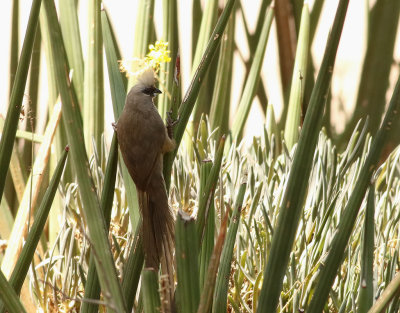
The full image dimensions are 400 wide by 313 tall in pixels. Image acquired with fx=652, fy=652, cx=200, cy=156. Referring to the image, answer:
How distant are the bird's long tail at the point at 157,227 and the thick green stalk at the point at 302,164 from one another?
9.1 inches

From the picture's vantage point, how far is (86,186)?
0.41 meters

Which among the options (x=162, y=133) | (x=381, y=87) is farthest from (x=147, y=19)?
(x=381, y=87)

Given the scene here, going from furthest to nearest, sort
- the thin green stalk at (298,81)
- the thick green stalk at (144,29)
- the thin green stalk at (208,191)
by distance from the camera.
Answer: the thin green stalk at (298,81) < the thick green stalk at (144,29) < the thin green stalk at (208,191)

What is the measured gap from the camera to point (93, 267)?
19.6 inches

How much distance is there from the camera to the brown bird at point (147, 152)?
806 millimetres

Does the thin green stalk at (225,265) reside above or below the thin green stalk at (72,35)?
below

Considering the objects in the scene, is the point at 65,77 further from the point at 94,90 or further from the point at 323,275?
the point at 94,90

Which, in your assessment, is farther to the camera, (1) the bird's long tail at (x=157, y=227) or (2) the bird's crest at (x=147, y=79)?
(2) the bird's crest at (x=147, y=79)

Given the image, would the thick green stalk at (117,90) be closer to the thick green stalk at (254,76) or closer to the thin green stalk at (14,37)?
the thick green stalk at (254,76)

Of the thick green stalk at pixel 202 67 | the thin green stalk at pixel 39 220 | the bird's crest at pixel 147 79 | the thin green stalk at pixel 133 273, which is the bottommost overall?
the thin green stalk at pixel 133 273

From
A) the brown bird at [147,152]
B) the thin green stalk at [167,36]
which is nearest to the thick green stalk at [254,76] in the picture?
the thin green stalk at [167,36]

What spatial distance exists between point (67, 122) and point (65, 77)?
29 millimetres

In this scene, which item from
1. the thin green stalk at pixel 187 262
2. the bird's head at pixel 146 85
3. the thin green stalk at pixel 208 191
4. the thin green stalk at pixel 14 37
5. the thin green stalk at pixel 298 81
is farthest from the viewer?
the thin green stalk at pixel 14 37

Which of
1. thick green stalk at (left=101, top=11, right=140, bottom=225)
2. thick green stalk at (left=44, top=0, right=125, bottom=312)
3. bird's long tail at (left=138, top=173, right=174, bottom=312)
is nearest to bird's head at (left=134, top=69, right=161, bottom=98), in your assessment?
bird's long tail at (left=138, top=173, right=174, bottom=312)
